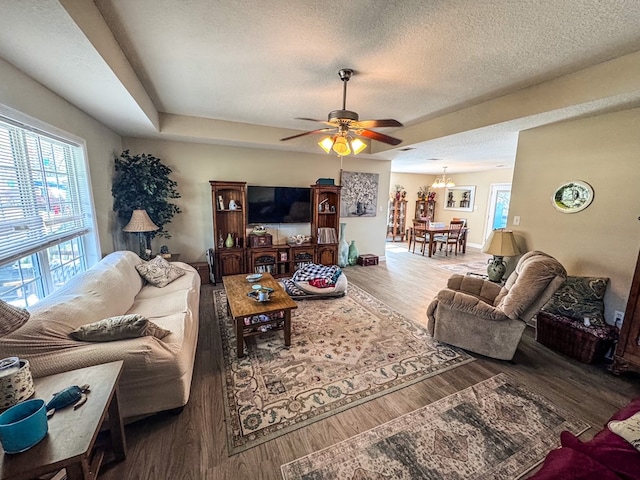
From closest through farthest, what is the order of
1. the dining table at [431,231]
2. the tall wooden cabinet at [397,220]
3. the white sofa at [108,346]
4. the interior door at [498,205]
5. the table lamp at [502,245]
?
the white sofa at [108,346], the table lamp at [502,245], the dining table at [431,231], the interior door at [498,205], the tall wooden cabinet at [397,220]

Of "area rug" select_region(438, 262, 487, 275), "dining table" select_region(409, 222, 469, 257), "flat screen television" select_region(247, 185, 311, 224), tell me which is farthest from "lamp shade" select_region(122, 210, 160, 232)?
"dining table" select_region(409, 222, 469, 257)

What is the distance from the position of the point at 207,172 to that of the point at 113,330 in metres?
3.38

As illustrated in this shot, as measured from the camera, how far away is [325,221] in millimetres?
5250

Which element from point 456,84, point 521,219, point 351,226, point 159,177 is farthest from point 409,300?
point 159,177

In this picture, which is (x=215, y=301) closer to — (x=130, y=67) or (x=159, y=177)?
(x=159, y=177)

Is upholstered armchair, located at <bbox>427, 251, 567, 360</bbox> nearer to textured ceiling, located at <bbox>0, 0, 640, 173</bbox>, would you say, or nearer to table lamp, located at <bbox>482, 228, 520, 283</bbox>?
table lamp, located at <bbox>482, 228, 520, 283</bbox>

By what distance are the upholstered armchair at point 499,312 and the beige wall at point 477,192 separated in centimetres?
592

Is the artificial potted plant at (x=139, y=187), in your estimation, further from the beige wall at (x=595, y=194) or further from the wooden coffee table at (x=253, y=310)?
the beige wall at (x=595, y=194)

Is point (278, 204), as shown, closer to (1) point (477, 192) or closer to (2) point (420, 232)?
(2) point (420, 232)

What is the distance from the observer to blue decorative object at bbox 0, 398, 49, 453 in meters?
0.93

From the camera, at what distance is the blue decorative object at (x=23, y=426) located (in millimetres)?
926

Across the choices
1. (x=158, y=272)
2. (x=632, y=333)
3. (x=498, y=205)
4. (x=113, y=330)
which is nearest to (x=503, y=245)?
(x=632, y=333)

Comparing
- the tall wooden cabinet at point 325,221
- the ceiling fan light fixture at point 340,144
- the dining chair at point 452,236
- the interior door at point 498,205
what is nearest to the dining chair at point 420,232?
the dining chair at point 452,236

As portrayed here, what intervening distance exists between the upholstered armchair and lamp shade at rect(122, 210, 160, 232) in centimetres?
371
